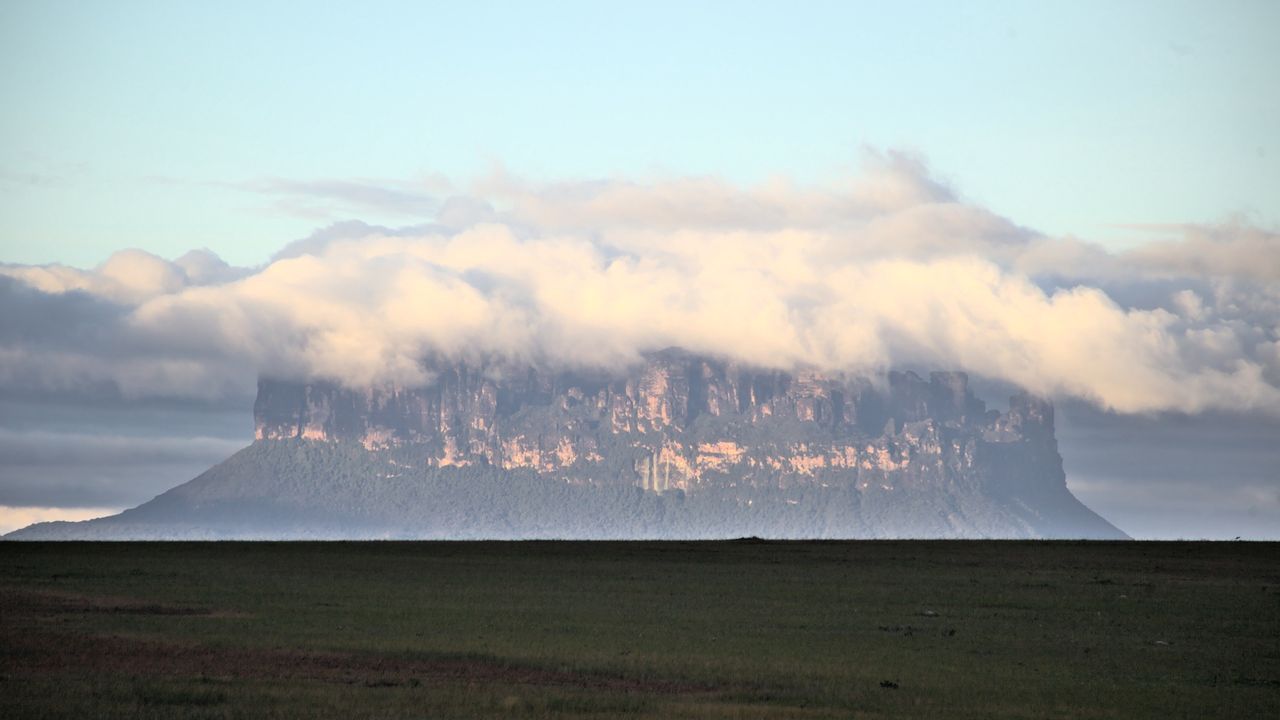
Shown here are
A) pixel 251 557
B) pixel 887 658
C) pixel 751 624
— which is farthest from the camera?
pixel 251 557

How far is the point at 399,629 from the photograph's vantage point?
186 ft

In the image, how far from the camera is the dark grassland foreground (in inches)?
1581

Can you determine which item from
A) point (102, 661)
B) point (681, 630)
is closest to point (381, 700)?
point (102, 661)

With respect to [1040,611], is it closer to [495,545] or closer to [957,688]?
[957,688]

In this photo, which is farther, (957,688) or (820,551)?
(820,551)

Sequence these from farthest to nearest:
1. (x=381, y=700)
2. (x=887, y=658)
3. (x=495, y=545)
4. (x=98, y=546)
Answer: (x=495, y=545) → (x=98, y=546) → (x=887, y=658) → (x=381, y=700)

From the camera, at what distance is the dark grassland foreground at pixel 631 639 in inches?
1581

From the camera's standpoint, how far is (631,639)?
54.5 meters

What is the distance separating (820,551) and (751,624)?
57072 mm

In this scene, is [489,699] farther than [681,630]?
No

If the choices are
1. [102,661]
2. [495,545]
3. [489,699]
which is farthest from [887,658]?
[495,545]

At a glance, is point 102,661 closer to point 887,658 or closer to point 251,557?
point 887,658

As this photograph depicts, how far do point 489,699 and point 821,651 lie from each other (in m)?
15.5

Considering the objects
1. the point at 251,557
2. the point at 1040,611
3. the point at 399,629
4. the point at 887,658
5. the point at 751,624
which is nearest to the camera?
the point at 887,658
